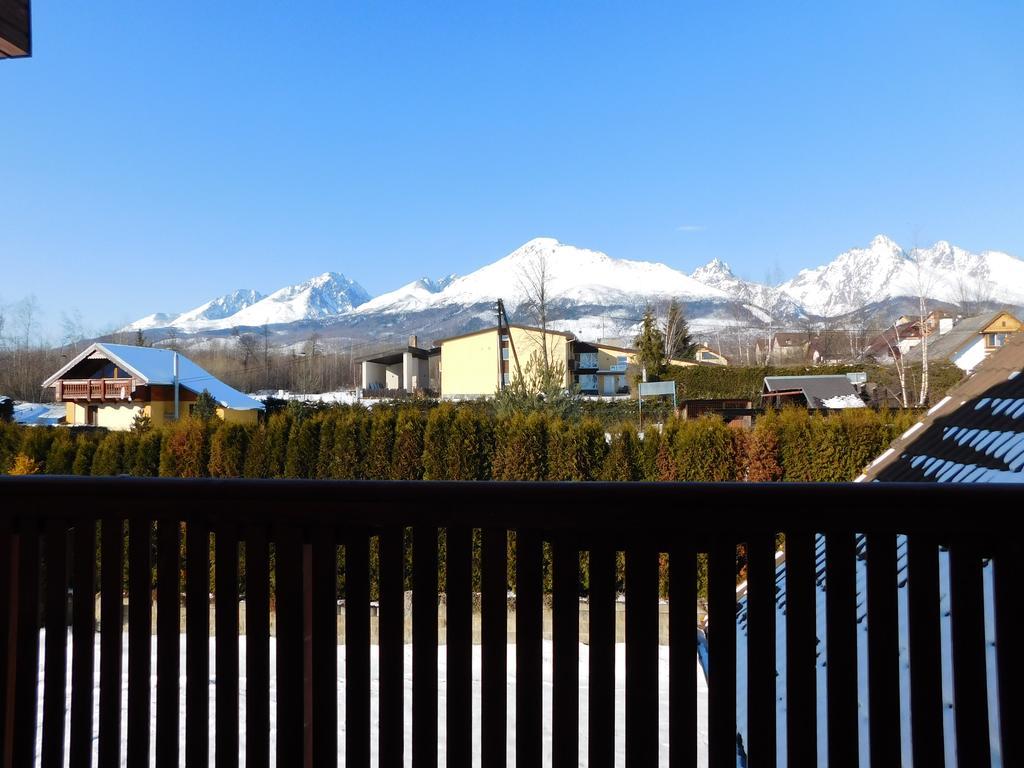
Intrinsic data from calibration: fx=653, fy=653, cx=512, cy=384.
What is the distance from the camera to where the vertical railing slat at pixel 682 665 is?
42.5 inches

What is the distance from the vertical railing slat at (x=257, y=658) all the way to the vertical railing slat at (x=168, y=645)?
0.46 feet

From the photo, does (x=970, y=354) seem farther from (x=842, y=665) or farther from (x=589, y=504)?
(x=589, y=504)

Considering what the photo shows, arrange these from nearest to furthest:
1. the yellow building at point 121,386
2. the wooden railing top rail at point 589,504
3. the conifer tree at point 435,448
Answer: the wooden railing top rail at point 589,504 → the conifer tree at point 435,448 → the yellow building at point 121,386

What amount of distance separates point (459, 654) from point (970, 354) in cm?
1968

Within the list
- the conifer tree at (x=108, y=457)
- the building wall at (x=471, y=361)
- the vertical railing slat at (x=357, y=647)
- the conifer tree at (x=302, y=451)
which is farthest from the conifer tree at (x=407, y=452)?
the building wall at (x=471, y=361)

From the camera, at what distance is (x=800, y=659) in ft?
3.48

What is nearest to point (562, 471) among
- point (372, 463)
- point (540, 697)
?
point (372, 463)

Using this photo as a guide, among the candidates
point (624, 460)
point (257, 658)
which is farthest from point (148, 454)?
point (257, 658)

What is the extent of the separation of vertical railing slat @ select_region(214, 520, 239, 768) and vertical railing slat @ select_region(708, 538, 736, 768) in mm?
828

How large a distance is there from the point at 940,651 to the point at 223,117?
2142cm

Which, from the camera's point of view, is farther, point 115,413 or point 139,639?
point 115,413

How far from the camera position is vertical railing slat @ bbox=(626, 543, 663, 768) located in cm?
108

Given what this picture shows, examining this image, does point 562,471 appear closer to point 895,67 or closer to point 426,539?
point 426,539

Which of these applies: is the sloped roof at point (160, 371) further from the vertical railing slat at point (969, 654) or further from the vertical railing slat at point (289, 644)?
the vertical railing slat at point (969, 654)
